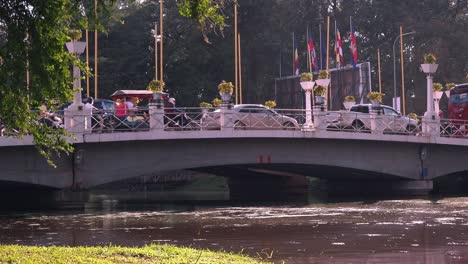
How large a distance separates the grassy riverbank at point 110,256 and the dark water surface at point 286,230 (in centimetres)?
309

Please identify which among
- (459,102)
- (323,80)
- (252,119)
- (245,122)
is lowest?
(245,122)

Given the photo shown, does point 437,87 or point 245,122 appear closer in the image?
point 245,122

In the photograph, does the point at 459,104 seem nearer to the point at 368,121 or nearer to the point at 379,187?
the point at 379,187

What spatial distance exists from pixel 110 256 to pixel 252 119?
22.5m

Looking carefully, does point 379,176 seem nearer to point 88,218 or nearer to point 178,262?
point 88,218

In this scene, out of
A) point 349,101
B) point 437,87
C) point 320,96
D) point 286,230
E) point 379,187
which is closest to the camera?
point 286,230

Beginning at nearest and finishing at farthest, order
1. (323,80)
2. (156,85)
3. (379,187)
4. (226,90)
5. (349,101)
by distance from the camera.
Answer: (156,85) → (226,90) → (323,80) → (379,187) → (349,101)

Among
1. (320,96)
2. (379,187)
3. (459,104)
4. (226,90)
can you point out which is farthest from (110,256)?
(459,104)

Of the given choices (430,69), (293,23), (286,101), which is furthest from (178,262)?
(293,23)

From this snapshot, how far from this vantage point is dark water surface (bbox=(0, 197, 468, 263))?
19.5 meters

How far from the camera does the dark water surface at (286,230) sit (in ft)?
64.1

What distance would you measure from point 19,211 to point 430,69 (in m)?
20.4

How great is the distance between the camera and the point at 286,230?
24.7m

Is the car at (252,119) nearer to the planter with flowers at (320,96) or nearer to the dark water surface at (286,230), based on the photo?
the planter with flowers at (320,96)
